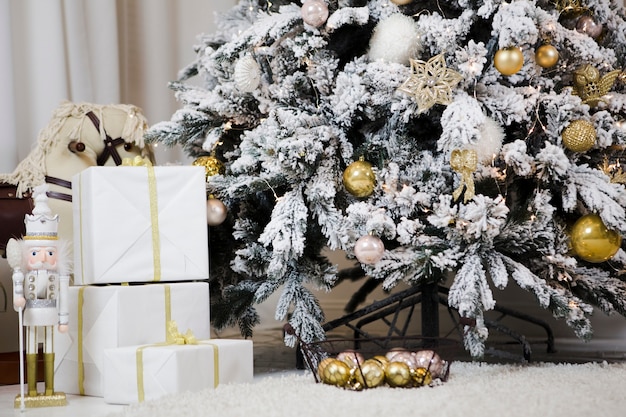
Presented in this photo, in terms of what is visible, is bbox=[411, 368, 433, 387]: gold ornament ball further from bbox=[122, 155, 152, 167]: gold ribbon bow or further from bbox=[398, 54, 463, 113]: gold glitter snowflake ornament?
bbox=[122, 155, 152, 167]: gold ribbon bow

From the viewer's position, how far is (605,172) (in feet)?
4.80

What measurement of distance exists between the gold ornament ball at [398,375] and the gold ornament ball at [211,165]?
1.94 feet

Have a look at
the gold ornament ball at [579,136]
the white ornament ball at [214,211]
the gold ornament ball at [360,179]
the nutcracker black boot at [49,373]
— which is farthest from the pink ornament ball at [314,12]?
the nutcracker black boot at [49,373]

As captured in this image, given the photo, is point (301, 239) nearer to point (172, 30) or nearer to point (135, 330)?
point (135, 330)

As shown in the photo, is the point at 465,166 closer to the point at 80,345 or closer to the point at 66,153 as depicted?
the point at 80,345

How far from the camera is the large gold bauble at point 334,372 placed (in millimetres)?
1219

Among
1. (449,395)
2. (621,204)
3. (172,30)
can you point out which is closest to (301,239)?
(449,395)

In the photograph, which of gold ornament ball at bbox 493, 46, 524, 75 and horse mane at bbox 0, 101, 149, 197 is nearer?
gold ornament ball at bbox 493, 46, 524, 75

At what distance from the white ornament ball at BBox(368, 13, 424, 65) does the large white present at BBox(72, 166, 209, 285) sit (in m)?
0.41

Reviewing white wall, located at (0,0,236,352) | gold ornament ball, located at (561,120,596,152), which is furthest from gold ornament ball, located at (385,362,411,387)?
white wall, located at (0,0,236,352)

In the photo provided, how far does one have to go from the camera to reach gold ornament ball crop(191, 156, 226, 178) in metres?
1.60

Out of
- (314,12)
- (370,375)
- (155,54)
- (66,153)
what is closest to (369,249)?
(370,375)

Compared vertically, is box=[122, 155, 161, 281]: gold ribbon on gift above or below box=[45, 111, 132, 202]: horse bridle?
below

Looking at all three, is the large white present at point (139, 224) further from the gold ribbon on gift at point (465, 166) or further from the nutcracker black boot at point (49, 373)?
the gold ribbon on gift at point (465, 166)
